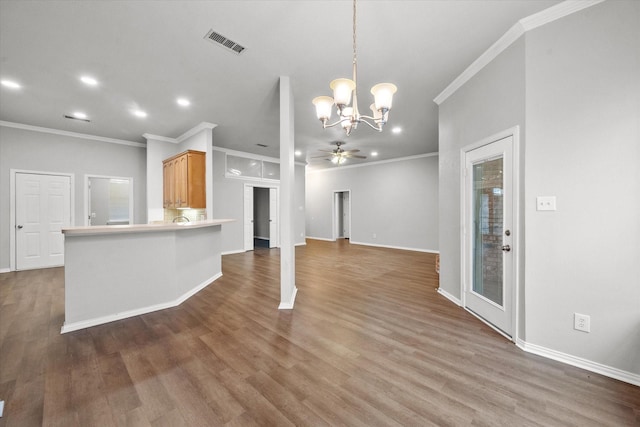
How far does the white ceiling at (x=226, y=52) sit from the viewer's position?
2.26m

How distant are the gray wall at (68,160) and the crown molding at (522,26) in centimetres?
744

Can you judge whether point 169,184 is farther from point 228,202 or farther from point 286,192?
point 286,192

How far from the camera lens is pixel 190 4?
86.4 inches

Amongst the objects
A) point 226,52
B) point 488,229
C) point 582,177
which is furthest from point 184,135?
point 582,177

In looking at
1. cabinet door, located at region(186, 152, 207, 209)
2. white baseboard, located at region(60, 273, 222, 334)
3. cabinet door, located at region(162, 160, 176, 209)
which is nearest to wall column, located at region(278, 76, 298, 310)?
white baseboard, located at region(60, 273, 222, 334)

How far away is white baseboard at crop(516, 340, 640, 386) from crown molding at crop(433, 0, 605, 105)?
2.93 meters

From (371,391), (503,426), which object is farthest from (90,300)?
(503,426)

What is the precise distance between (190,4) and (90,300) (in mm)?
3255

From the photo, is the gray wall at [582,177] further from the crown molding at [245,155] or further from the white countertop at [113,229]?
the crown molding at [245,155]

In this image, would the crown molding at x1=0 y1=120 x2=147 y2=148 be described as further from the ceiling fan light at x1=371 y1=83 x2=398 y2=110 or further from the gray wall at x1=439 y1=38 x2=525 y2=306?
the gray wall at x1=439 y1=38 x2=525 y2=306

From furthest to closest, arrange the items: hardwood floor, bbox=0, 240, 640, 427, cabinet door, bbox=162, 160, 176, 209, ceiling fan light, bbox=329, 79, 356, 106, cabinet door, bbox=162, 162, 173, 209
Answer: cabinet door, bbox=162, 162, 173, 209
cabinet door, bbox=162, 160, 176, 209
ceiling fan light, bbox=329, 79, 356, 106
hardwood floor, bbox=0, 240, 640, 427

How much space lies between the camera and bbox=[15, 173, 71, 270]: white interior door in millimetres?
5254

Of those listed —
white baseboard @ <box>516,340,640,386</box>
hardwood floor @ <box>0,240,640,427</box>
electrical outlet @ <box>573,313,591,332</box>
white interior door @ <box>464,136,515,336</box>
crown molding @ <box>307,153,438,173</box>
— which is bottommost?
hardwood floor @ <box>0,240,640,427</box>

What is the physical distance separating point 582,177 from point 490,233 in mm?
1001
